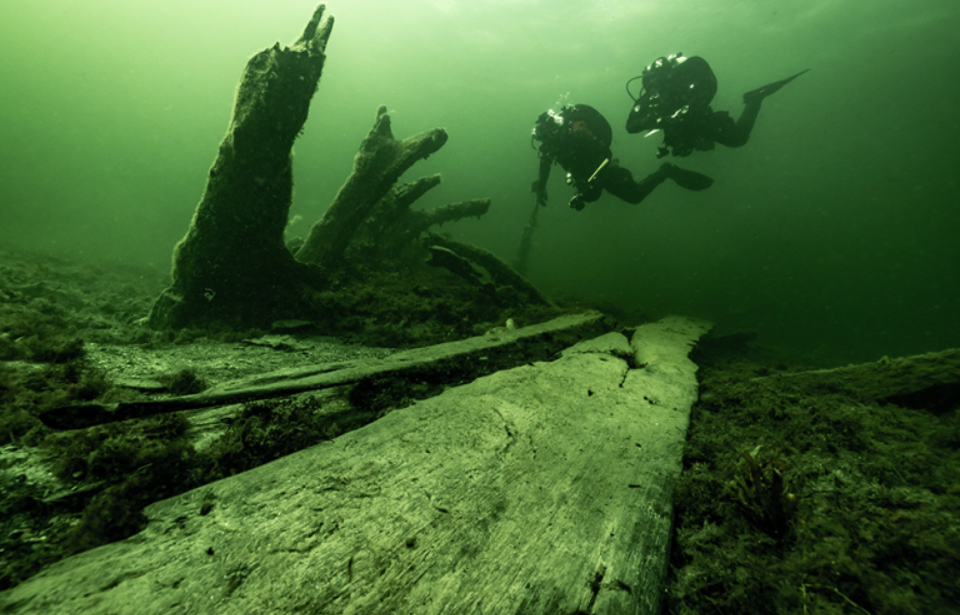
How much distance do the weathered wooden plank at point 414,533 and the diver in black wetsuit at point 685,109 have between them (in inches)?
424

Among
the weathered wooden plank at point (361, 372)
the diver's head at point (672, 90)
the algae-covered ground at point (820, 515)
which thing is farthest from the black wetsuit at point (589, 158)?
the algae-covered ground at point (820, 515)

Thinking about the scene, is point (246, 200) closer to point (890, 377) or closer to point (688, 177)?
point (890, 377)

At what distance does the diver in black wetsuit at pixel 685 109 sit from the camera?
992cm

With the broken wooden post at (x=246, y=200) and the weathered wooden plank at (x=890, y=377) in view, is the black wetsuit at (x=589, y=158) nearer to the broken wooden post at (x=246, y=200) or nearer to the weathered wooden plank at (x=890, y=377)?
the broken wooden post at (x=246, y=200)

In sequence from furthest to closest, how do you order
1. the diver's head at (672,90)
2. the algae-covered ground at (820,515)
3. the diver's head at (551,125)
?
the diver's head at (551,125)
the diver's head at (672,90)
the algae-covered ground at (820,515)

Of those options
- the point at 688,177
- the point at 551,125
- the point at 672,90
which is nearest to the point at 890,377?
the point at 688,177

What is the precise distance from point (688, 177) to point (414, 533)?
12.2m

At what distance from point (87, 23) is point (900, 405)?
12995 cm

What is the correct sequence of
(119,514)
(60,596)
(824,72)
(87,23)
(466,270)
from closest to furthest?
(60,596) < (119,514) < (466,270) < (824,72) < (87,23)

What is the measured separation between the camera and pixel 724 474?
210 centimetres

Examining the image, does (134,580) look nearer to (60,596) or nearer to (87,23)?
(60,596)

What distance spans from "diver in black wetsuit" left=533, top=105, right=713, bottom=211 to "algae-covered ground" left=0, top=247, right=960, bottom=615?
8.25m

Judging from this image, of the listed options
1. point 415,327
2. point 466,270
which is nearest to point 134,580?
point 415,327

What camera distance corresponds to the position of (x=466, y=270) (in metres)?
7.68
